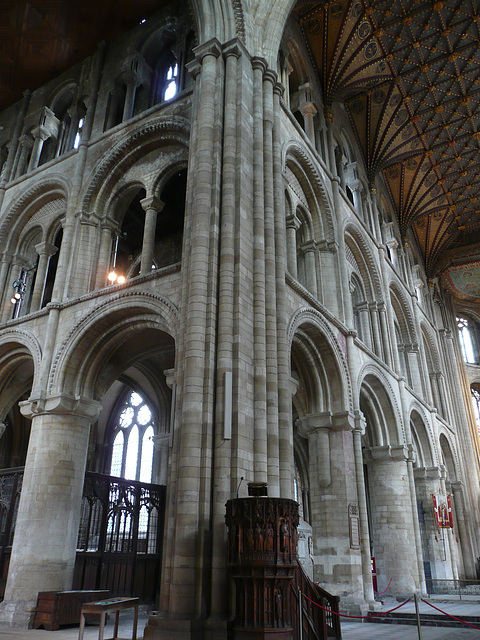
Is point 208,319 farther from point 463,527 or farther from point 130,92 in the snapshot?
point 463,527

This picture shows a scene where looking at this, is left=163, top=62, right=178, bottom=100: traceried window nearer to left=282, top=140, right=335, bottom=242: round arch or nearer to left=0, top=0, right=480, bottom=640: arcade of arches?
left=0, top=0, right=480, bottom=640: arcade of arches

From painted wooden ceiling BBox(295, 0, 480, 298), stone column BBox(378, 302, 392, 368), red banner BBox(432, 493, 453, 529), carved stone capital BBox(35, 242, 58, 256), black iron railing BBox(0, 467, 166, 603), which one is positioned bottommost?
black iron railing BBox(0, 467, 166, 603)

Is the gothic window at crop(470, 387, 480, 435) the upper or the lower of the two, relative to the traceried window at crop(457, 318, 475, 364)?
lower

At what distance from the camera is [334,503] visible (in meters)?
13.6

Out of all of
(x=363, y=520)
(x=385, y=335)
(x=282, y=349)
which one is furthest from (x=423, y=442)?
(x=282, y=349)

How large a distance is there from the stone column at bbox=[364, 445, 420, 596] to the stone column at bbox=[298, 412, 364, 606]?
4.35 meters

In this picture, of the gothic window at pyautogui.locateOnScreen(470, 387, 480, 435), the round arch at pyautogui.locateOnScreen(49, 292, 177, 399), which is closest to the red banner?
the gothic window at pyautogui.locateOnScreen(470, 387, 480, 435)

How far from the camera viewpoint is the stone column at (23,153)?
18.4m

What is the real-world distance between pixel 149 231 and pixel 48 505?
6.89m

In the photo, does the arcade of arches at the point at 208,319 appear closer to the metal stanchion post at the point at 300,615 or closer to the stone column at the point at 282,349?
the stone column at the point at 282,349

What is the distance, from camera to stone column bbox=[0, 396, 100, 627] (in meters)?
11.3

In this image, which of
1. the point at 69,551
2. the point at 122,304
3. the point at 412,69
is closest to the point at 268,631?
the point at 69,551

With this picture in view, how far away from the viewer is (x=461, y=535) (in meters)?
24.5

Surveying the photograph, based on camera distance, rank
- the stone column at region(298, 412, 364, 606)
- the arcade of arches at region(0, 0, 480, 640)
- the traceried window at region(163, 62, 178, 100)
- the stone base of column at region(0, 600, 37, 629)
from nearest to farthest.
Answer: the arcade of arches at region(0, 0, 480, 640)
the stone base of column at region(0, 600, 37, 629)
the stone column at region(298, 412, 364, 606)
the traceried window at region(163, 62, 178, 100)
